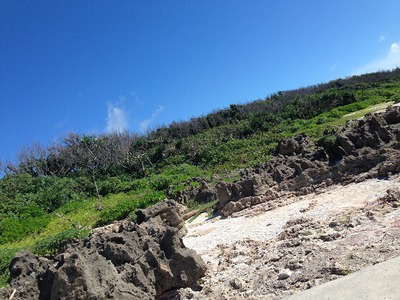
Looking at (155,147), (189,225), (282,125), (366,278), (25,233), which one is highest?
(155,147)

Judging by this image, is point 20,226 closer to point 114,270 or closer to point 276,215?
point 276,215

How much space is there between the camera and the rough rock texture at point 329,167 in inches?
414

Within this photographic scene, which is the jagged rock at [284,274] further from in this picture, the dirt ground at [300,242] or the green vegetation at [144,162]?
the green vegetation at [144,162]

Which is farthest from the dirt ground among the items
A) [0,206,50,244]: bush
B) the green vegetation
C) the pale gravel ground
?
[0,206,50,244]: bush

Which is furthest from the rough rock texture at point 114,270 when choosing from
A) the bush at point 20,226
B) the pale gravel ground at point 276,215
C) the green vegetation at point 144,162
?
the bush at point 20,226

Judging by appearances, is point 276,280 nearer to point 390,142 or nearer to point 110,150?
point 390,142

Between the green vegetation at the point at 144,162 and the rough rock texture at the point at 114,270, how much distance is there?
3.74 m

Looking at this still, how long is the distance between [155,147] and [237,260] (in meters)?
36.5

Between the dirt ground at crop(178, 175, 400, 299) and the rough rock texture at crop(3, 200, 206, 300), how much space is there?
A: 1.46 ft

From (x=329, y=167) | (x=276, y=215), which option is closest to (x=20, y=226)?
(x=276, y=215)

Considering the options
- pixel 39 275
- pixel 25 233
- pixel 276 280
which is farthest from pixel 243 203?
pixel 25 233

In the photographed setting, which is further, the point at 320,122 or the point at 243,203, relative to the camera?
the point at 320,122

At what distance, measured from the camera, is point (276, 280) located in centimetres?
588

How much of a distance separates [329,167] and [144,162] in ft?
100
